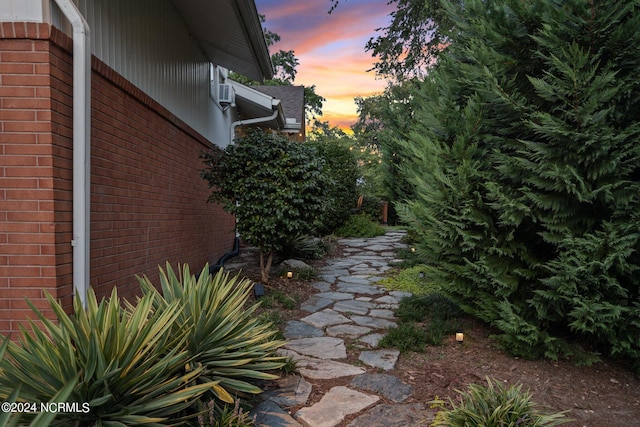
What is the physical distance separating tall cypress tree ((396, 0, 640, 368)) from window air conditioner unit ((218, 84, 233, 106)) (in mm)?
5939

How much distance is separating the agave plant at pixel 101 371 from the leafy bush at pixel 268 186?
→ 3.42 meters

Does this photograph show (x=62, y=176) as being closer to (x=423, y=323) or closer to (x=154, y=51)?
(x=154, y=51)

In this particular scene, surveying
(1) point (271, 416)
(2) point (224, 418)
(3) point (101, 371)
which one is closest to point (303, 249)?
(1) point (271, 416)

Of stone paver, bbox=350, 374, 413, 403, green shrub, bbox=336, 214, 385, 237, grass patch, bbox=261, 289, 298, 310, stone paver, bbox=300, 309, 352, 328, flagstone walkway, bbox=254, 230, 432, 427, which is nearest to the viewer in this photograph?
flagstone walkway, bbox=254, 230, 432, 427

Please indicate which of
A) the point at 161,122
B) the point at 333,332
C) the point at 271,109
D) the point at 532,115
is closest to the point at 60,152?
the point at 161,122

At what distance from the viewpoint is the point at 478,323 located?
13.4ft

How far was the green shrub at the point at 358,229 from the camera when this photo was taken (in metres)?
12.0

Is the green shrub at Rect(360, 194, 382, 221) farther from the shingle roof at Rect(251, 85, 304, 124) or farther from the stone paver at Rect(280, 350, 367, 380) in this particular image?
the stone paver at Rect(280, 350, 367, 380)

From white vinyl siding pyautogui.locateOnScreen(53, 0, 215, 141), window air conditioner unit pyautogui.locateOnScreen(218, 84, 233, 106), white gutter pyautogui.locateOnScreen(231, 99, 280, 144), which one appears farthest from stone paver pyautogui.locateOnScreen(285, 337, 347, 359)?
white gutter pyautogui.locateOnScreen(231, 99, 280, 144)

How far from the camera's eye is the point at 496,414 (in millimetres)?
2115

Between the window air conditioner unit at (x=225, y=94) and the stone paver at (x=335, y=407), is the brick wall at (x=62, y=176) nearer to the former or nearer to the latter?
the stone paver at (x=335, y=407)

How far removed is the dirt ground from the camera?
2.64m

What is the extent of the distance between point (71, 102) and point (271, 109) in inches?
274

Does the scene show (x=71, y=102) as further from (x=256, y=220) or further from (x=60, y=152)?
(x=256, y=220)
